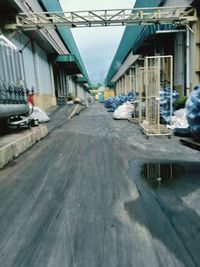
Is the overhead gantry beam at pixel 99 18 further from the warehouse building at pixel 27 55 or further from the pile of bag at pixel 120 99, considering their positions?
the pile of bag at pixel 120 99

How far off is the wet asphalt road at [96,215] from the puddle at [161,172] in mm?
61

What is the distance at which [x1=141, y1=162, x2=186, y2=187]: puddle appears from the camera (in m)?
2.70

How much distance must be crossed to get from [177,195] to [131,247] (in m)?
1.02

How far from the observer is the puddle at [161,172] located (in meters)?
2.70

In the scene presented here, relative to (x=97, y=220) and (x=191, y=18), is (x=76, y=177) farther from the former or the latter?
(x=191, y=18)

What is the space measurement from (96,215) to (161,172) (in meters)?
1.45

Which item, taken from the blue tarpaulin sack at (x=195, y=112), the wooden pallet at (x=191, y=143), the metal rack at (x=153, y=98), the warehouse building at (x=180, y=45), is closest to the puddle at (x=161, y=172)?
the wooden pallet at (x=191, y=143)

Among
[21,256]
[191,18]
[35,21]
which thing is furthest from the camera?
[35,21]

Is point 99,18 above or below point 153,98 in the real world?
above

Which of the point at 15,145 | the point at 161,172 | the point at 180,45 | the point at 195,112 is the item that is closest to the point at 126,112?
the point at 180,45

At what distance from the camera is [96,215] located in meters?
1.94

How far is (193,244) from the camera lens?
1.52 meters

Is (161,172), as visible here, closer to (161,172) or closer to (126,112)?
(161,172)

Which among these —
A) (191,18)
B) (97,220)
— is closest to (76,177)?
(97,220)
